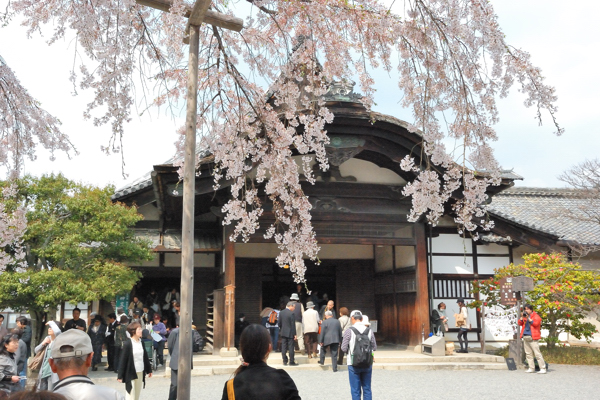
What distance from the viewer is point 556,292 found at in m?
12.6

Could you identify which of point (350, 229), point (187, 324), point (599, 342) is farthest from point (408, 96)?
point (599, 342)

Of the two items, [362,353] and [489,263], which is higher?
[489,263]

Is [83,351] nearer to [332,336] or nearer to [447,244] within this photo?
[332,336]

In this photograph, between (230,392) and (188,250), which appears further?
(188,250)

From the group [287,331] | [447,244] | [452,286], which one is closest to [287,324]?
[287,331]

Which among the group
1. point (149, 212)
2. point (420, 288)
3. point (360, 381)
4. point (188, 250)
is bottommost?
point (360, 381)

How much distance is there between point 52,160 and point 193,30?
2.69m

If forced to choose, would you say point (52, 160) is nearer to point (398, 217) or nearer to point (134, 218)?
point (134, 218)

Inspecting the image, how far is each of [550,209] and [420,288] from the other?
1098 centimetres

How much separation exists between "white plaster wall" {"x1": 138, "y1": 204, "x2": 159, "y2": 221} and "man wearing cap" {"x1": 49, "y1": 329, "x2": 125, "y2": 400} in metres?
11.8

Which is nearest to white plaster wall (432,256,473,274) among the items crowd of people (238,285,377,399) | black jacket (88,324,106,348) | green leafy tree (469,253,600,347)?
green leafy tree (469,253,600,347)

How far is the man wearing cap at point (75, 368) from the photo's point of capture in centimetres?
244

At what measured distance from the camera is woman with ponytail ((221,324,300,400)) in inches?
110

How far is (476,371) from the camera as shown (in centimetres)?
1146
